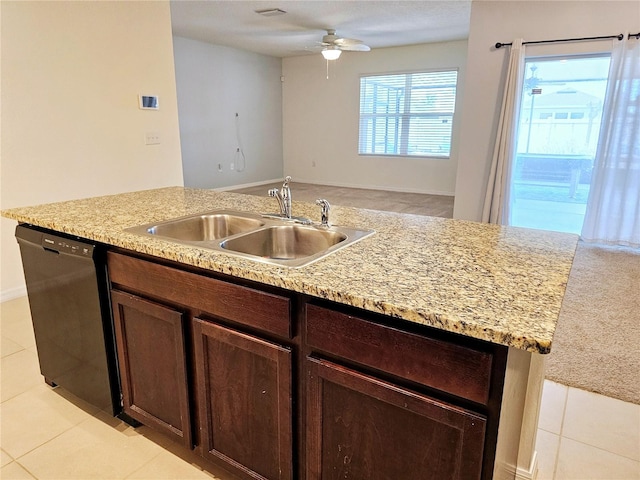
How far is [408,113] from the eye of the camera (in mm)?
7855

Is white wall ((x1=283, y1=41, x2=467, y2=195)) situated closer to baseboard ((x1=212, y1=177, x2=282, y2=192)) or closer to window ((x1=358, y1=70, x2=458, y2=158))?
window ((x1=358, y1=70, x2=458, y2=158))

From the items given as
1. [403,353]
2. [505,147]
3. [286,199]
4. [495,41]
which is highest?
[495,41]

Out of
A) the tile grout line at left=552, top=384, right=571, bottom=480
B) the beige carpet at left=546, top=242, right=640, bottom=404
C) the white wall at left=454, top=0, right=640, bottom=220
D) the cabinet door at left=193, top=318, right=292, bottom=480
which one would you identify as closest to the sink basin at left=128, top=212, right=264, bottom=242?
the cabinet door at left=193, top=318, right=292, bottom=480

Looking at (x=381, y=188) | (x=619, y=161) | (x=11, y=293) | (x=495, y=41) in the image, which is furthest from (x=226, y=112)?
(x=619, y=161)

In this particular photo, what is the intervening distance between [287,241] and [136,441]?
3.45 ft

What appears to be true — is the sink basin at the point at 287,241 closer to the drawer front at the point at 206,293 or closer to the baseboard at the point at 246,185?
the drawer front at the point at 206,293

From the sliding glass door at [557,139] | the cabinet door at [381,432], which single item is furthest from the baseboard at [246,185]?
the cabinet door at [381,432]

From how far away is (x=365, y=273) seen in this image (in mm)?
1134

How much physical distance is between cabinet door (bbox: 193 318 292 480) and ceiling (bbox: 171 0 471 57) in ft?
15.3

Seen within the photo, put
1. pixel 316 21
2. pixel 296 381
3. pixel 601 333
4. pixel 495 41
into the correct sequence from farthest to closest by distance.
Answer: pixel 316 21
pixel 495 41
pixel 601 333
pixel 296 381

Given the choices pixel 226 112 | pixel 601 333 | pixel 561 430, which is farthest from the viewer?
pixel 226 112

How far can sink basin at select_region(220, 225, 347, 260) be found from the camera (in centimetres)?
162

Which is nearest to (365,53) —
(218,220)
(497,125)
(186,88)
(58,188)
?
(186,88)

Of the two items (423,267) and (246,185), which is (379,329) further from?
(246,185)
